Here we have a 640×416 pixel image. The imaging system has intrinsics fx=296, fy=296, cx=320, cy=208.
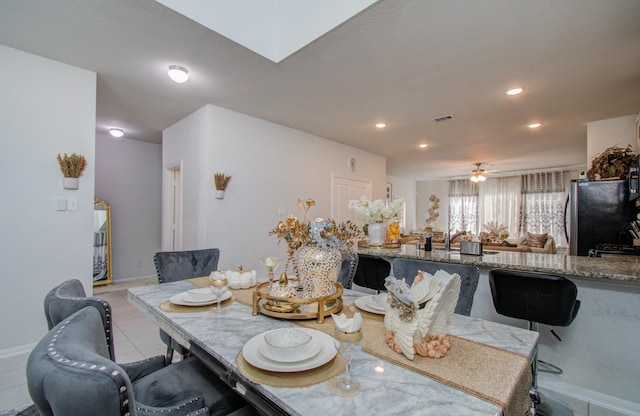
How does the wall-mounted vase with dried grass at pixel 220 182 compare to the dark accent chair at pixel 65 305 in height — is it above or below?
above

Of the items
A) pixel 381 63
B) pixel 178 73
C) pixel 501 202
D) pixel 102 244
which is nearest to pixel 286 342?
pixel 381 63

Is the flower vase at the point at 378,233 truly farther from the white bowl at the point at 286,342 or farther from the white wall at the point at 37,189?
the white wall at the point at 37,189

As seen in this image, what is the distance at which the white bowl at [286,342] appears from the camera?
899mm

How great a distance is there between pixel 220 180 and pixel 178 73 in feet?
4.02

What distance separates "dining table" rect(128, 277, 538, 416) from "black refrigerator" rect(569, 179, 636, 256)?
283 cm

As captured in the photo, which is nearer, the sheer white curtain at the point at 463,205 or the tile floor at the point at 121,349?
the tile floor at the point at 121,349

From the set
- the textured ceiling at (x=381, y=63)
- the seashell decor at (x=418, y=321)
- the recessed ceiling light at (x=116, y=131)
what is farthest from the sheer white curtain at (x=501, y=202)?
the recessed ceiling light at (x=116, y=131)

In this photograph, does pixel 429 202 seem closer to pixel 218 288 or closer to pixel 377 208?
pixel 377 208

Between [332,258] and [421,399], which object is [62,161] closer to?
[332,258]

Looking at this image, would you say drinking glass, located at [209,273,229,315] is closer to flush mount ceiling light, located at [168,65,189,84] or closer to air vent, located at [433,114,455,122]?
flush mount ceiling light, located at [168,65,189,84]

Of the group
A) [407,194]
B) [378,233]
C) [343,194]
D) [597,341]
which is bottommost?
[597,341]

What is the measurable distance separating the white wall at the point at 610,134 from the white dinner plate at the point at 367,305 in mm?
4333

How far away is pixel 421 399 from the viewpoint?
73cm

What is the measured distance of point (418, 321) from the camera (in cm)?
94
